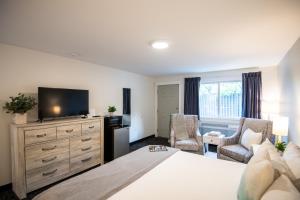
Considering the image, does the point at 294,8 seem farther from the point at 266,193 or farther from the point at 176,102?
the point at 176,102

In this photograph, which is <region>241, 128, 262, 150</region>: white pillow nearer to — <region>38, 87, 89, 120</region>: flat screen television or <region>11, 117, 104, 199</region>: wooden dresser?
<region>11, 117, 104, 199</region>: wooden dresser

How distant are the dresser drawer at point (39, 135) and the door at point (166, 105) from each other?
13.0ft

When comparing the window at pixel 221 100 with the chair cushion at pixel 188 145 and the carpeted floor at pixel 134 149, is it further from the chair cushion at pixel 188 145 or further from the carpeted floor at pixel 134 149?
the chair cushion at pixel 188 145

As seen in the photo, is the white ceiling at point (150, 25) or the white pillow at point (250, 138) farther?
the white pillow at point (250, 138)

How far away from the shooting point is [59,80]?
3.19 m

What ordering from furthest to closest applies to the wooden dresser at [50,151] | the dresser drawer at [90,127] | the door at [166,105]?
the door at [166,105], the dresser drawer at [90,127], the wooden dresser at [50,151]

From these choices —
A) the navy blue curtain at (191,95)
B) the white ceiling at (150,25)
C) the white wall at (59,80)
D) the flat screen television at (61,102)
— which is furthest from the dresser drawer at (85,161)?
the navy blue curtain at (191,95)

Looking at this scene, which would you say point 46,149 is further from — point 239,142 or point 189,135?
point 239,142

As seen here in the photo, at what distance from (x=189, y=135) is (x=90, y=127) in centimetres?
250

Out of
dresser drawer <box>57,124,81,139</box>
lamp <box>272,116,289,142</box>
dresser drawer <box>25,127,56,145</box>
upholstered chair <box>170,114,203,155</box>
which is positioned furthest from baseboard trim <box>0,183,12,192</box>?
lamp <box>272,116,289,142</box>

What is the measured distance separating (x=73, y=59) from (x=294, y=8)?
3606 mm

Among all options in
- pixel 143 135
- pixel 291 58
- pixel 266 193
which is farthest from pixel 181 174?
pixel 143 135

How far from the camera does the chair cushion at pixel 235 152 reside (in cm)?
288

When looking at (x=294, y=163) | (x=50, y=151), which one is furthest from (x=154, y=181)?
(x=50, y=151)
